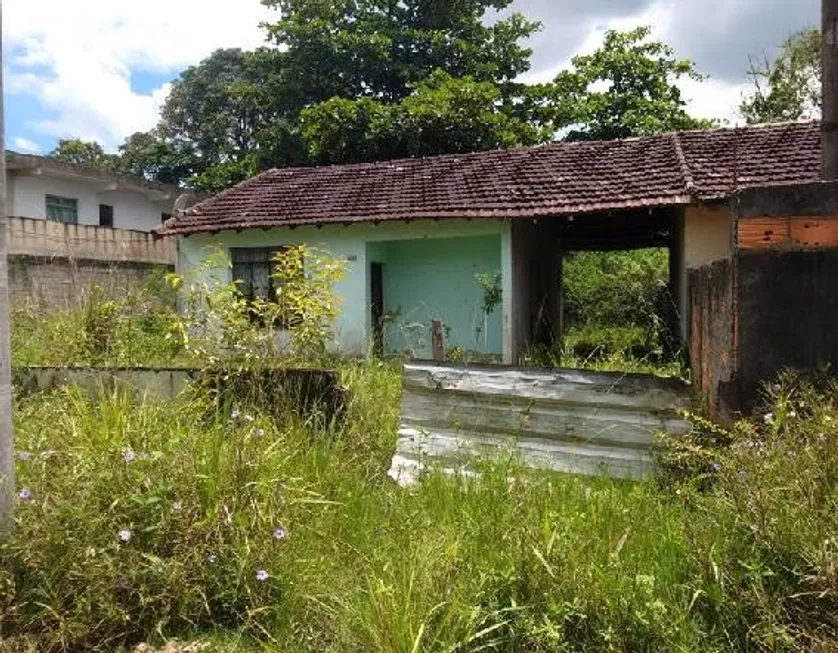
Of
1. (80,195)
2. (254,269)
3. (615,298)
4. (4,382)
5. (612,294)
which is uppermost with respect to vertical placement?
(80,195)

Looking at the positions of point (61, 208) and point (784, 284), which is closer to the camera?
point (784, 284)

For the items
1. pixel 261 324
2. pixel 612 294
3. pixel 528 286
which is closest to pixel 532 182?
pixel 528 286

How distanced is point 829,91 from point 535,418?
147 inches

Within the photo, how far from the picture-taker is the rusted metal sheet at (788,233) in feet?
12.4

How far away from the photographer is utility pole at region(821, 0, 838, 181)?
5.43 meters

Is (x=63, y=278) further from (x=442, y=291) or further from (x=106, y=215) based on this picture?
(x=106, y=215)

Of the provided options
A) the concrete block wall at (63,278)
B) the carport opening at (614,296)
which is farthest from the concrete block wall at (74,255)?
the carport opening at (614,296)

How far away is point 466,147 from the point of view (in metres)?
19.2

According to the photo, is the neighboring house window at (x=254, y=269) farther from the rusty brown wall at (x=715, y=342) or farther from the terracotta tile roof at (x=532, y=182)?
the rusty brown wall at (x=715, y=342)

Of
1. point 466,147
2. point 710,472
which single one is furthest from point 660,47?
point 710,472

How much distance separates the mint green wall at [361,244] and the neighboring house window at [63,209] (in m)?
9.57

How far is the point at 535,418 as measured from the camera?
438 cm

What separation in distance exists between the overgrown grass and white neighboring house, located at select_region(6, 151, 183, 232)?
1792 cm

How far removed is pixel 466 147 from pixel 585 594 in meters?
17.6
